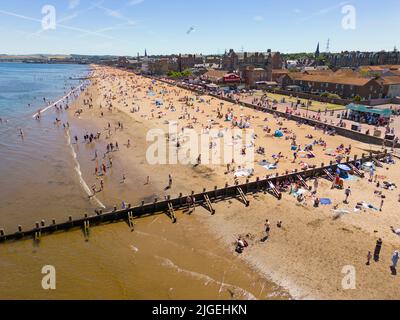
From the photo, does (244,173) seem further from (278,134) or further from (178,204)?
(278,134)

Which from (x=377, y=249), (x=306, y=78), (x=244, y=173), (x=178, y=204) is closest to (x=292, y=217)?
(x=377, y=249)

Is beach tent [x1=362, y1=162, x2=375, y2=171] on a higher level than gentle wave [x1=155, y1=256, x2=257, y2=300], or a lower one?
higher

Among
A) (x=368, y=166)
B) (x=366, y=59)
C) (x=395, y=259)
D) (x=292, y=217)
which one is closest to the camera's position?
(x=395, y=259)

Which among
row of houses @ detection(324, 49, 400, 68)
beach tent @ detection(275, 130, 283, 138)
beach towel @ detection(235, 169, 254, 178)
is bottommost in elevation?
beach towel @ detection(235, 169, 254, 178)

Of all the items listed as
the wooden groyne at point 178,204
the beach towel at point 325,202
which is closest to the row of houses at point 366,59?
the wooden groyne at point 178,204

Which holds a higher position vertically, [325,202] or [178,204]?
[325,202]

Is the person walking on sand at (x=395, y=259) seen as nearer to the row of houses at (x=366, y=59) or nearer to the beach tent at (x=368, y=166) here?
the beach tent at (x=368, y=166)

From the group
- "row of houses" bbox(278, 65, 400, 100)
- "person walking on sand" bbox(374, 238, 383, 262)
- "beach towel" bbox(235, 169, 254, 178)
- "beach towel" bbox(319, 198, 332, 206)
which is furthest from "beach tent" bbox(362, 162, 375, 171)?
"row of houses" bbox(278, 65, 400, 100)

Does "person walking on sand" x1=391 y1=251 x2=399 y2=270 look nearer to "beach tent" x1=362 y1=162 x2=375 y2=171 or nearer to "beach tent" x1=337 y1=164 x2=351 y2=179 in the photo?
"beach tent" x1=337 y1=164 x2=351 y2=179

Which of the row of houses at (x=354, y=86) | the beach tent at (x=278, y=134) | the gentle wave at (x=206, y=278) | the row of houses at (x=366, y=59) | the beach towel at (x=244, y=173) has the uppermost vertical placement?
the row of houses at (x=366, y=59)
